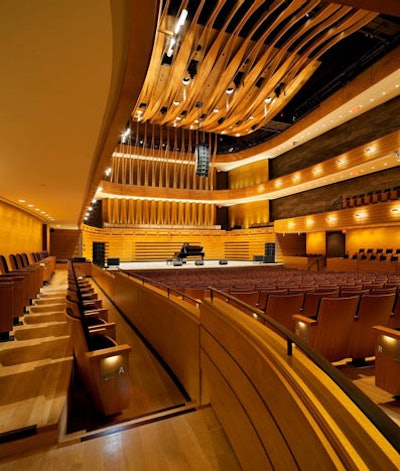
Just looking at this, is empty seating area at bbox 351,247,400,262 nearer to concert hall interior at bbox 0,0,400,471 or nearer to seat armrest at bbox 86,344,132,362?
concert hall interior at bbox 0,0,400,471

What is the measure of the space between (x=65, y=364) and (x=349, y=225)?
1205cm

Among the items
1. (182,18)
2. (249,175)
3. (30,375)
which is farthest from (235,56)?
(30,375)

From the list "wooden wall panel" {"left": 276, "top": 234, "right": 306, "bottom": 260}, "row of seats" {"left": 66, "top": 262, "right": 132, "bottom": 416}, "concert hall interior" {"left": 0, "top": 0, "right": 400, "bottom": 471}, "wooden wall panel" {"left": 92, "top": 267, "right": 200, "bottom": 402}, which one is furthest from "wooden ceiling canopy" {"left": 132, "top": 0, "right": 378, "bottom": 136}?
"row of seats" {"left": 66, "top": 262, "right": 132, "bottom": 416}

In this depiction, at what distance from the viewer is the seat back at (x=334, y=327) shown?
8.20 feet

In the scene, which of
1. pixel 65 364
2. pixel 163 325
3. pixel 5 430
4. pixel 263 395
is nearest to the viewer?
pixel 263 395

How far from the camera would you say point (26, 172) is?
4.45 metres

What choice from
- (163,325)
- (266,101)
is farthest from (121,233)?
(163,325)

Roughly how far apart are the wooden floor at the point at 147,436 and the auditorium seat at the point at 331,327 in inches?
8.3

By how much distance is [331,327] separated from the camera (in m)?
2.54

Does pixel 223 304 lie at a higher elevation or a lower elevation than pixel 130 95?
lower

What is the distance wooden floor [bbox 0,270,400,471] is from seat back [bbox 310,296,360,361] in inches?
7.7

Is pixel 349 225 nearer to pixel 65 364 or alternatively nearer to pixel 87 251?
pixel 65 364

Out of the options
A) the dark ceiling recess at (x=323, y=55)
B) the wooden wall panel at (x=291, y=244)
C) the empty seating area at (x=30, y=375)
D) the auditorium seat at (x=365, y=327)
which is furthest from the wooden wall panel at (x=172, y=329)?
the wooden wall panel at (x=291, y=244)

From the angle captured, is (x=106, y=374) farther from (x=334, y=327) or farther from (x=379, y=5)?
(x=379, y=5)
